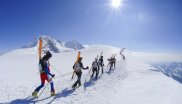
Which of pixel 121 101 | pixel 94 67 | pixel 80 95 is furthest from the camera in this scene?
pixel 94 67

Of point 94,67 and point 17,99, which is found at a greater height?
point 94,67

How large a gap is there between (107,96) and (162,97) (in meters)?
3.85

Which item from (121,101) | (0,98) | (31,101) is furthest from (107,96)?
(0,98)

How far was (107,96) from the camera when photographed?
13547 mm

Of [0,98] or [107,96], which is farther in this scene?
[107,96]

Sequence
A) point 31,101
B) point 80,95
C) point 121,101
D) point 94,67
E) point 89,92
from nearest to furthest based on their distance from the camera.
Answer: point 31,101 < point 121,101 < point 80,95 < point 89,92 < point 94,67

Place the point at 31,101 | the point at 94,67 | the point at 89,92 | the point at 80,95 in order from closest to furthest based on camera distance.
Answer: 1. the point at 31,101
2. the point at 80,95
3. the point at 89,92
4. the point at 94,67

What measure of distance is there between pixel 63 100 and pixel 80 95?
5.73ft

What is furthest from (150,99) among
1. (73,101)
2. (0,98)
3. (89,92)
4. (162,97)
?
(0,98)

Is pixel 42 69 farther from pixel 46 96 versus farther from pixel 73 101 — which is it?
pixel 73 101

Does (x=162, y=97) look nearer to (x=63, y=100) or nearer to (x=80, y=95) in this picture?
(x=80, y=95)

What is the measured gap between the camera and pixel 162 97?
1366cm

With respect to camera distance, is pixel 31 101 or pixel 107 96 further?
pixel 107 96

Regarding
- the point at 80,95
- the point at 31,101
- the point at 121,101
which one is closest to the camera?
the point at 31,101
